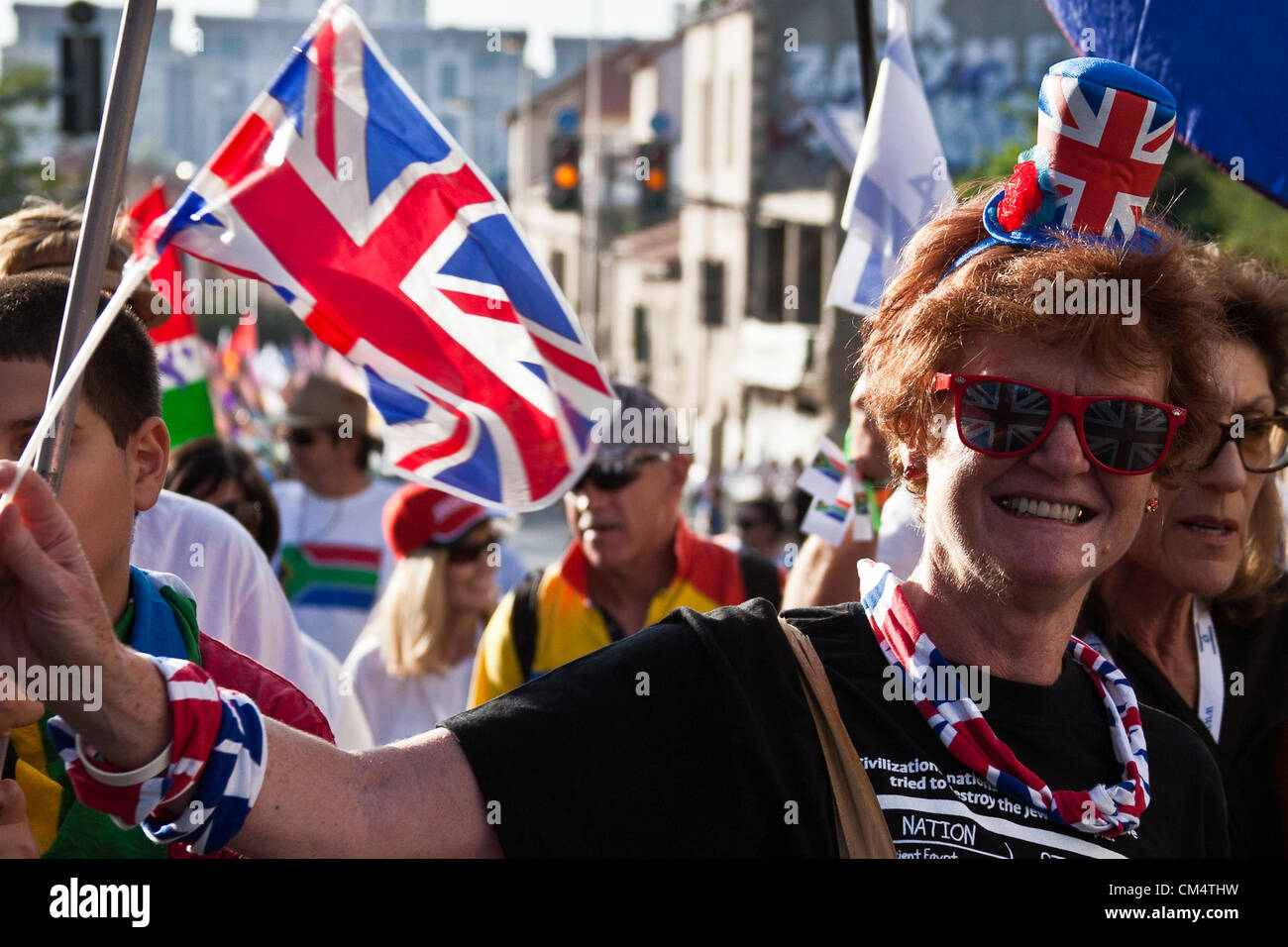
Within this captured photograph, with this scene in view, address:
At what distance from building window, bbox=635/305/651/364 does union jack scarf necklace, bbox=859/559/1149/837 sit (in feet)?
154

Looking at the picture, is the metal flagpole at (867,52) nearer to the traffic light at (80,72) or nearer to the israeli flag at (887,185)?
the israeli flag at (887,185)

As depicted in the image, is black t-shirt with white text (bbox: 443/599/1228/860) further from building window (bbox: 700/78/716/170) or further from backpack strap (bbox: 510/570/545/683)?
building window (bbox: 700/78/716/170)

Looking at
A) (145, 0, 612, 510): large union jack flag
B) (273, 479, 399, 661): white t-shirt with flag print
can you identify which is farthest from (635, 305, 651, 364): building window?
(145, 0, 612, 510): large union jack flag

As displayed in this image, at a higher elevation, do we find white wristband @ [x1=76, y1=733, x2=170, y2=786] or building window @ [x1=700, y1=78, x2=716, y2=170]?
building window @ [x1=700, y1=78, x2=716, y2=170]

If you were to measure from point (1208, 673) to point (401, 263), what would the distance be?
70.7 inches

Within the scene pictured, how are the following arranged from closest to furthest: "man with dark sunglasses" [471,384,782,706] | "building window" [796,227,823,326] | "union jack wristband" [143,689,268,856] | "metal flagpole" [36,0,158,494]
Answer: "union jack wristband" [143,689,268,856], "metal flagpole" [36,0,158,494], "man with dark sunglasses" [471,384,782,706], "building window" [796,227,823,326]

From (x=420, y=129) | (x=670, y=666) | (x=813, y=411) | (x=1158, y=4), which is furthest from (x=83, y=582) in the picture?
(x=813, y=411)

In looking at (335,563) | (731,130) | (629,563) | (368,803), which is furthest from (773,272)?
(368,803)

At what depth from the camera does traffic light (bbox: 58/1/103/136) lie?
1193 cm

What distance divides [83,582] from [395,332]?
1740 mm

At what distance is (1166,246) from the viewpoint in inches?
94.2

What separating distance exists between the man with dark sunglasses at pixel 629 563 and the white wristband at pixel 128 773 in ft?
10.6

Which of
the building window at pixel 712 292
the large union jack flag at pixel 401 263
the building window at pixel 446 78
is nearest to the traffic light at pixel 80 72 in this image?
the large union jack flag at pixel 401 263

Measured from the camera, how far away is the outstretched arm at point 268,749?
1500 mm
